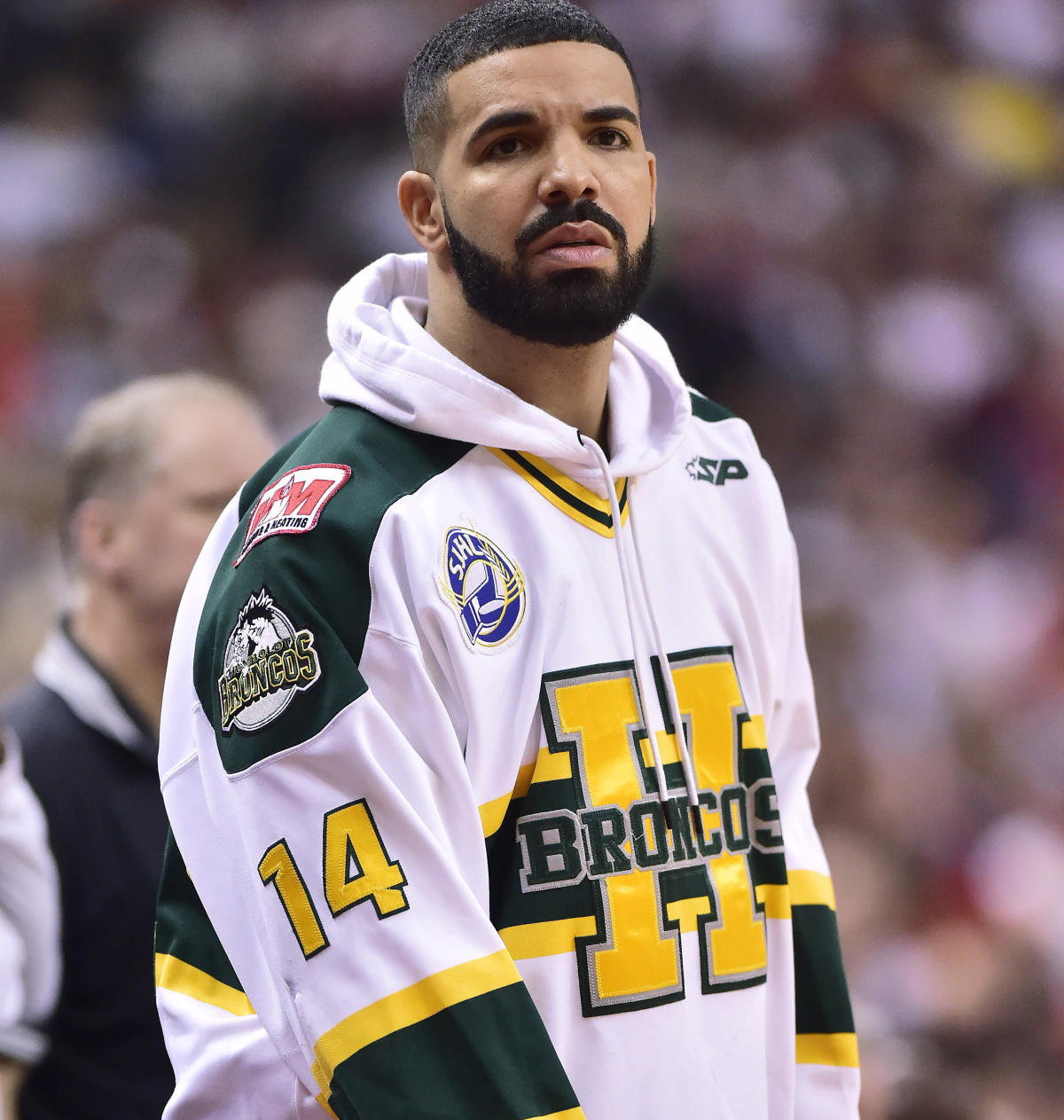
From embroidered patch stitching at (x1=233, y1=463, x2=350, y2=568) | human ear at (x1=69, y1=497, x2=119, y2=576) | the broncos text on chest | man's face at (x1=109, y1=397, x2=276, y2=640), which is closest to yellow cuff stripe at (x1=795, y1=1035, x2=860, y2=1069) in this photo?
the broncos text on chest

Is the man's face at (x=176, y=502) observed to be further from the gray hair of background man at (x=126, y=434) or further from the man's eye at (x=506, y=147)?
the man's eye at (x=506, y=147)

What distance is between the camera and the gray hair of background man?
2.52 metres

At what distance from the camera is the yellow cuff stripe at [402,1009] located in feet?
4.52

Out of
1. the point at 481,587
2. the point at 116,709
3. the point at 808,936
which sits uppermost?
the point at 116,709

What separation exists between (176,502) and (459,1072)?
1308mm

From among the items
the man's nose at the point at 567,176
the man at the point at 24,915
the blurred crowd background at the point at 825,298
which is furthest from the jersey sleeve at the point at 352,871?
the blurred crowd background at the point at 825,298

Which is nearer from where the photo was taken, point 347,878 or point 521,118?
point 347,878

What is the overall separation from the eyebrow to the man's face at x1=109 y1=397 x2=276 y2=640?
97 centimetres

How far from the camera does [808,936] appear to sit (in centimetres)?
181

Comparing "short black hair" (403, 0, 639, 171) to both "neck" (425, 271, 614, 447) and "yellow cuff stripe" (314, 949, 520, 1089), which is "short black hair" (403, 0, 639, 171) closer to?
"neck" (425, 271, 614, 447)

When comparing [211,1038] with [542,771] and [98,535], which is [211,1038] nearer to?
[542,771]

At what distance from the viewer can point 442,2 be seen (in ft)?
18.8

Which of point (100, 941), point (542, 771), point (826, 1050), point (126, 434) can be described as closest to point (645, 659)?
point (542, 771)

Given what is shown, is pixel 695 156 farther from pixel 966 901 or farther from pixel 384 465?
pixel 384 465
